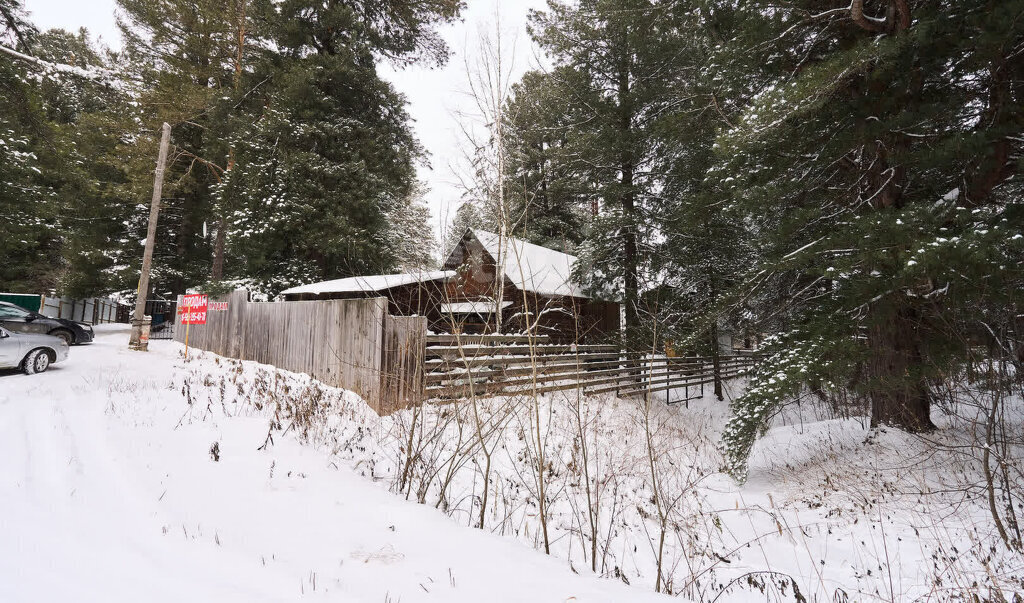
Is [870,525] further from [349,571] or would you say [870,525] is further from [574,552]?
[349,571]

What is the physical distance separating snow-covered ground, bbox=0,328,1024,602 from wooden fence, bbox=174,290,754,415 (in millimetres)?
523

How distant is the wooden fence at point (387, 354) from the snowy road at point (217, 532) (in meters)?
1.12

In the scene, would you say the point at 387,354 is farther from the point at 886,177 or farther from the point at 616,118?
the point at 616,118

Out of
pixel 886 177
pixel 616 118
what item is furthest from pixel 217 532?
pixel 616 118

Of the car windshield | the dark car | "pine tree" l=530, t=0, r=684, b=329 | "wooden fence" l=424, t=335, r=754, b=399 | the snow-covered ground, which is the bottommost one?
the snow-covered ground

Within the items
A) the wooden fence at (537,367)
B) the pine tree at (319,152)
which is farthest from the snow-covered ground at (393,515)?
the pine tree at (319,152)

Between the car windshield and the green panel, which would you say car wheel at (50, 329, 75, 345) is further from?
the green panel

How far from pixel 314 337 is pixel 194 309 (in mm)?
5320

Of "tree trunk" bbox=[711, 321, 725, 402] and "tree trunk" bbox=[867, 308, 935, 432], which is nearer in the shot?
"tree trunk" bbox=[867, 308, 935, 432]

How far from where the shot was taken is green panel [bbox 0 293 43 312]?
18141 mm

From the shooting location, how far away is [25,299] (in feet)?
61.5

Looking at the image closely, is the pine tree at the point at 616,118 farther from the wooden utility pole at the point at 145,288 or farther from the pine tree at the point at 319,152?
the wooden utility pole at the point at 145,288

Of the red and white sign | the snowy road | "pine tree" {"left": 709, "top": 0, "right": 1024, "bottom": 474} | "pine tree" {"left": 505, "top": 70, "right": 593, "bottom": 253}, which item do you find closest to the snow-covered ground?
the snowy road

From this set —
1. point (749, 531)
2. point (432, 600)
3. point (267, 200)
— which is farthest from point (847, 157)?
point (267, 200)
